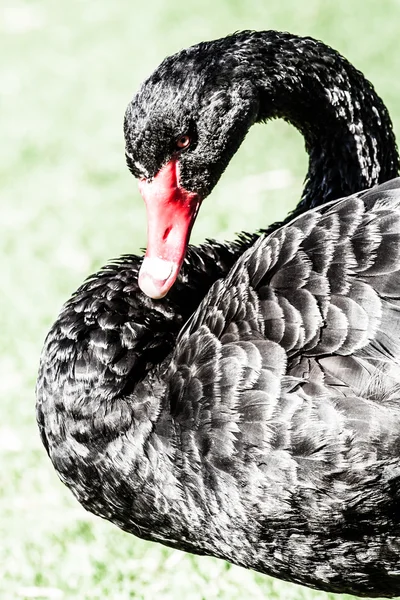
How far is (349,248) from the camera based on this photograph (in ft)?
6.59

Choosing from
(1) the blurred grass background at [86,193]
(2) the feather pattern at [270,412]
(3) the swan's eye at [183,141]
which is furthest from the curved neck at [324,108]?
(1) the blurred grass background at [86,193]

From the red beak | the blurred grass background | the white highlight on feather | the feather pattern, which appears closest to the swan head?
the red beak

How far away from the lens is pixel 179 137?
222 centimetres

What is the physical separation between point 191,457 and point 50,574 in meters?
0.99

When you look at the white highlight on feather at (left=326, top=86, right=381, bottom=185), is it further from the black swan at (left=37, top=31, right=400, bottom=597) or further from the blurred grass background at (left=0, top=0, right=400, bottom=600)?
the blurred grass background at (left=0, top=0, right=400, bottom=600)

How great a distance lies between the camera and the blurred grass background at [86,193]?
2.81 m

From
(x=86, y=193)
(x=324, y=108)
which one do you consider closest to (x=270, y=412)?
(x=324, y=108)

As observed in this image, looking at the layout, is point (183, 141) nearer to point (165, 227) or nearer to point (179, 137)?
point (179, 137)

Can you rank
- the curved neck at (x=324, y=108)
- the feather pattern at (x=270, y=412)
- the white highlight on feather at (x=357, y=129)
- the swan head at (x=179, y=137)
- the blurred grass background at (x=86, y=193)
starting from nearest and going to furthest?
the feather pattern at (x=270, y=412) → the swan head at (x=179, y=137) → the curved neck at (x=324, y=108) → the white highlight on feather at (x=357, y=129) → the blurred grass background at (x=86, y=193)

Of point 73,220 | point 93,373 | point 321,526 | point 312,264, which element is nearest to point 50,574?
point 93,373

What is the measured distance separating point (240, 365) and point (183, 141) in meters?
Answer: 0.56

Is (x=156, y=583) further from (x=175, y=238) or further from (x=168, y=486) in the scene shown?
(x=175, y=238)

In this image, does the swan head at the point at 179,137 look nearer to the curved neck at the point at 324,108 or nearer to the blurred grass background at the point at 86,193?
the curved neck at the point at 324,108

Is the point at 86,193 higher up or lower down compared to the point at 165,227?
higher up
